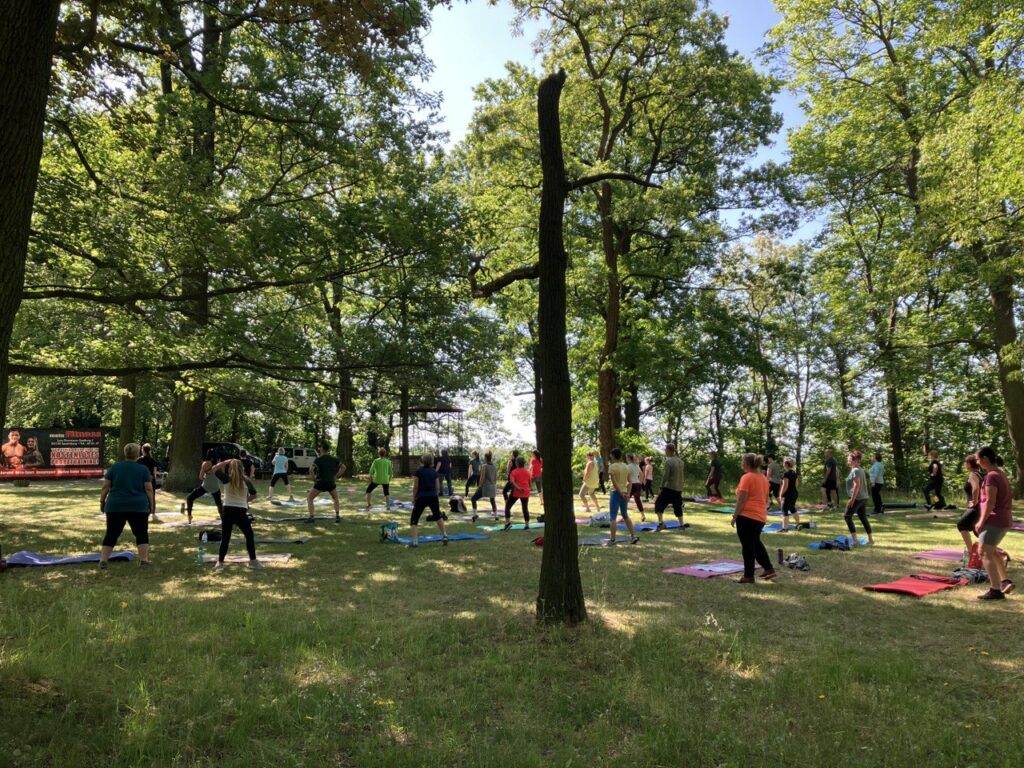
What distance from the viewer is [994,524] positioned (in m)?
7.17

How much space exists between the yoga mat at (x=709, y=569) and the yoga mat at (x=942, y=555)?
3263 millimetres

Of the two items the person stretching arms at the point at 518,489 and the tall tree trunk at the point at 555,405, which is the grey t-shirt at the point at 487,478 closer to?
the person stretching arms at the point at 518,489

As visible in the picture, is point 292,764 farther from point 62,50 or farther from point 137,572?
point 62,50

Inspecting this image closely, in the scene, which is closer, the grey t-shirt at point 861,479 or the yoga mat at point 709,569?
the yoga mat at point 709,569

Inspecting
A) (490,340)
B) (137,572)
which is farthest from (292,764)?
(490,340)

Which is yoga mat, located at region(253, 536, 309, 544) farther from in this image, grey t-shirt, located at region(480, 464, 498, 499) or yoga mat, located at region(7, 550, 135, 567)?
grey t-shirt, located at region(480, 464, 498, 499)

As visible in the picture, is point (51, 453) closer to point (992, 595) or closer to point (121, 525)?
point (121, 525)

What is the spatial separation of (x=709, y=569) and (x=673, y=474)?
4.85 metres

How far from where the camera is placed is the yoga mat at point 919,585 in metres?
7.38

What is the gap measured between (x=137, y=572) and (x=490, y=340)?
7.38 m

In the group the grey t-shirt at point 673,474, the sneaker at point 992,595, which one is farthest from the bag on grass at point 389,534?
the sneaker at point 992,595

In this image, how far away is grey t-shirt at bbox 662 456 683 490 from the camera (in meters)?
13.4

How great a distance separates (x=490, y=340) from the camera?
508 inches

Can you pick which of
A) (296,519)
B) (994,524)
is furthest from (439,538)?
(994,524)
